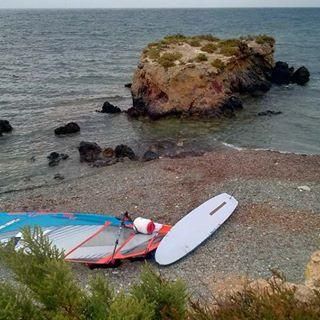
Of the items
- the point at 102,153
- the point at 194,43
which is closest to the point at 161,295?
the point at 102,153

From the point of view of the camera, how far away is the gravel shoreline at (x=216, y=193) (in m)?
14.4

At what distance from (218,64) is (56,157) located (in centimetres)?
1651

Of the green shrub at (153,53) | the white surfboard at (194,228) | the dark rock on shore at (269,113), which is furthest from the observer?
the green shrub at (153,53)

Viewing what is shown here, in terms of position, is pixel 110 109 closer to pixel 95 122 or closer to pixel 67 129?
pixel 95 122

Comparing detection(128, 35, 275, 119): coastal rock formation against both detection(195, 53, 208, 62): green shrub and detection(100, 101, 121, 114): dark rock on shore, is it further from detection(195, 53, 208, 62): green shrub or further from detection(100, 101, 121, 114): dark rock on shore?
detection(100, 101, 121, 114): dark rock on shore

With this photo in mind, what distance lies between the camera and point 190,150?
2862 cm

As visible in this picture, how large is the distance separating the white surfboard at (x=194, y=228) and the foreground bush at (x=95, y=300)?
6477mm

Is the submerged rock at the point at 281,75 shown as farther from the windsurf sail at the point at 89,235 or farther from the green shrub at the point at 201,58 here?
the windsurf sail at the point at 89,235

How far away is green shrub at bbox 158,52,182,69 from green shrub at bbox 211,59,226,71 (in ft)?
9.76

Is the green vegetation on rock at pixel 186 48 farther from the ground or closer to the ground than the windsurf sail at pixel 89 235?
closer to the ground

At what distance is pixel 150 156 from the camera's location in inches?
1067

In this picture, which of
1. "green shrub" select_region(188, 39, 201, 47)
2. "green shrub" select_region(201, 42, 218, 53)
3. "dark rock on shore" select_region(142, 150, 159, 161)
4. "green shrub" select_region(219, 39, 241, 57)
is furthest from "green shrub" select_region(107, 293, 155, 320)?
"green shrub" select_region(188, 39, 201, 47)

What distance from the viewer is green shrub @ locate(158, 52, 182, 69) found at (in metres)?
36.2

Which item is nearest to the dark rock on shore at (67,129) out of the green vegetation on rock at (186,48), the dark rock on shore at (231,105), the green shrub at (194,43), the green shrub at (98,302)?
the green vegetation on rock at (186,48)
